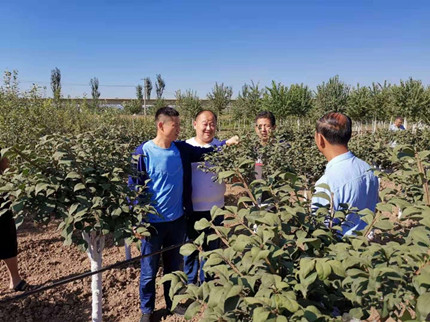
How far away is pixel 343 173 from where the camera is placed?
6.14 feet

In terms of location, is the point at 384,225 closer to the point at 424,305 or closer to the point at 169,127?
the point at 424,305

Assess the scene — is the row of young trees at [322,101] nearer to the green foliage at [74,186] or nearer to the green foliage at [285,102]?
the green foliage at [285,102]

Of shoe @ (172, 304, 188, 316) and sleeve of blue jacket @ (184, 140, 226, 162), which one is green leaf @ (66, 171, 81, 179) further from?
shoe @ (172, 304, 188, 316)

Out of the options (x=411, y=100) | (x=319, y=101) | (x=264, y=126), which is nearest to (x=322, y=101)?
(x=319, y=101)

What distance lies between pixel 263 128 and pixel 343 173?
188cm

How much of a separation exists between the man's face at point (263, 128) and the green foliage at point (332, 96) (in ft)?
84.9

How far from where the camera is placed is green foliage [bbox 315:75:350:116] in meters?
28.3

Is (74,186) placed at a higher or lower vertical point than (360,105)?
lower

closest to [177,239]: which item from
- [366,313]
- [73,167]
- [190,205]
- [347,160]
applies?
[190,205]

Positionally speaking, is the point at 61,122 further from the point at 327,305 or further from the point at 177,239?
the point at 327,305

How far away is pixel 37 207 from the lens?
180 cm

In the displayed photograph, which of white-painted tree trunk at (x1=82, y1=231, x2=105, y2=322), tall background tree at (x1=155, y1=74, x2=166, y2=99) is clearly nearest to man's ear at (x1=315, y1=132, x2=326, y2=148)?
white-painted tree trunk at (x1=82, y1=231, x2=105, y2=322)

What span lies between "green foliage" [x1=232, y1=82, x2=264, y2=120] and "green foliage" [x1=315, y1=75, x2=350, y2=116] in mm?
5799

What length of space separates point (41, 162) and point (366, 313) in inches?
69.0
